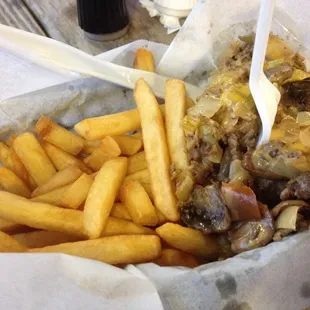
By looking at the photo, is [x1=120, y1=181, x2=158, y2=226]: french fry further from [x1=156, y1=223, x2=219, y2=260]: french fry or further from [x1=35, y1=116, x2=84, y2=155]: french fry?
[x1=35, y1=116, x2=84, y2=155]: french fry

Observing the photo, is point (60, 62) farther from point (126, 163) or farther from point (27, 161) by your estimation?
point (126, 163)

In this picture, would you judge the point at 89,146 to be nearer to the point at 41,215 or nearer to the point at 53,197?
the point at 53,197

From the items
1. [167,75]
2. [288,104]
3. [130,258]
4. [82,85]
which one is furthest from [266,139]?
[82,85]

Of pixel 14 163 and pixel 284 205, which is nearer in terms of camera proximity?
pixel 284 205

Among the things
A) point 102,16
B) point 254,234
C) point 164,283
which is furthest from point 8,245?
point 102,16

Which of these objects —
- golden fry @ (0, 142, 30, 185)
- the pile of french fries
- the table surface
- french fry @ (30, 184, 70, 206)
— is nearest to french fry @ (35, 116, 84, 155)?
the pile of french fries

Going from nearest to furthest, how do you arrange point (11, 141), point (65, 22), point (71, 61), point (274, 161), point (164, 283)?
point (164, 283) < point (274, 161) < point (11, 141) < point (71, 61) < point (65, 22)

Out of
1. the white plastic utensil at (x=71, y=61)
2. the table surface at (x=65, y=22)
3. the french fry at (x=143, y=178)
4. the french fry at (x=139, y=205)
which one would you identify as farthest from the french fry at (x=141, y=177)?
the table surface at (x=65, y=22)
